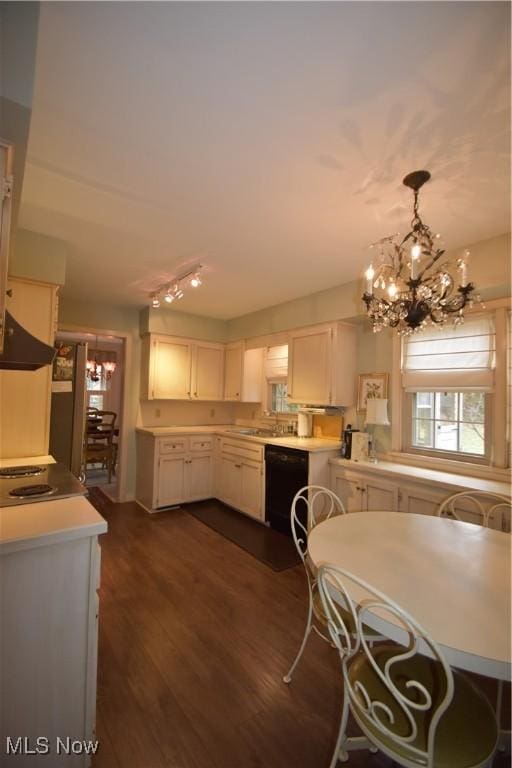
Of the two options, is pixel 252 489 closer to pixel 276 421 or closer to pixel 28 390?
pixel 276 421

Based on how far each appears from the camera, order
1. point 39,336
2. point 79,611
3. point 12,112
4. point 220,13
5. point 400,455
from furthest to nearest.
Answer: point 400,455
point 39,336
point 79,611
point 12,112
point 220,13

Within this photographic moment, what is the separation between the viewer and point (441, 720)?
1.09 metres

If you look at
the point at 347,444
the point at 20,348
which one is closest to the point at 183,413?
the point at 347,444

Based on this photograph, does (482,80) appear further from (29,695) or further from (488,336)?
(29,695)

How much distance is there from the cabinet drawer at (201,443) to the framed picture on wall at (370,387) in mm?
2064

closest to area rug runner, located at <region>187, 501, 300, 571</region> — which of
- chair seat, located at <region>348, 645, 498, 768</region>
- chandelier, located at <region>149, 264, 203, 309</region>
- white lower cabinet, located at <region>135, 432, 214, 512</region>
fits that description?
white lower cabinet, located at <region>135, 432, 214, 512</region>

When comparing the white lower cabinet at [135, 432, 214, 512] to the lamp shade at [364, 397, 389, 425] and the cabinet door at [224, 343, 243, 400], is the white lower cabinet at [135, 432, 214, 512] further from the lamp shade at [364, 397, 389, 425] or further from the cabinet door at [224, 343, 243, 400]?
the lamp shade at [364, 397, 389, 425]

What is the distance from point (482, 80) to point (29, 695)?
2.79 m

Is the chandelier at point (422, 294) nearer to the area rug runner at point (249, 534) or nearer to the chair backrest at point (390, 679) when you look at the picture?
the chair backrest at point (390, 679)

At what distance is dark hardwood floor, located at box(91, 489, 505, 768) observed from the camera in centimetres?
138

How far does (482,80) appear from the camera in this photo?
1.20m

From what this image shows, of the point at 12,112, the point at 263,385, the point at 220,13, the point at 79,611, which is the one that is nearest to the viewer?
the point at 220,13

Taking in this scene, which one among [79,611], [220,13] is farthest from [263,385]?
[220,13]

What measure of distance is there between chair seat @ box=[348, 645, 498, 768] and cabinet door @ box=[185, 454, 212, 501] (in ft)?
10.8
